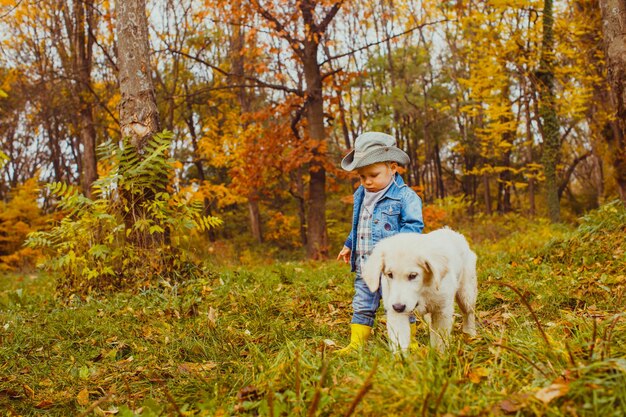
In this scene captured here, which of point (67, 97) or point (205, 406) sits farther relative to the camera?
point (67, 97)

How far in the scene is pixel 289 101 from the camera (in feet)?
43.0

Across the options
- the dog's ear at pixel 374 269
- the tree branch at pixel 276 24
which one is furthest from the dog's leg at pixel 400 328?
the tree branch at pixel 276 24

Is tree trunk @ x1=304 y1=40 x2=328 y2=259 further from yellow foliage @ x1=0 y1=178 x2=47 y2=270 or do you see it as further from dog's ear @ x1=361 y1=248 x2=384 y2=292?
yellow foliage @ x1=0 y1=178 x2=47 y2=270

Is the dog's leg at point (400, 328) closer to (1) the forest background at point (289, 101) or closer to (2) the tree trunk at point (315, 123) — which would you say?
(1) the forest background at point (289, 101)

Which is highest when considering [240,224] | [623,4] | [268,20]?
[268,20]

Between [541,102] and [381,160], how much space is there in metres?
13.0

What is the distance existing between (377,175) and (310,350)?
144 cm

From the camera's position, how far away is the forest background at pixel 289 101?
39.3 feet

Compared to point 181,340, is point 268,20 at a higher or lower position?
higher

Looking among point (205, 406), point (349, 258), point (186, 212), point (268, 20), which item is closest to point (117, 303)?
point (186, 212)

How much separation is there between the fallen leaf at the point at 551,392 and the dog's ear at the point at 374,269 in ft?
4.25

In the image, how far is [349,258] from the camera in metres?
4.08

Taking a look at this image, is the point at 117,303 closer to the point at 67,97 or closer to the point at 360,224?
the point at 360,224

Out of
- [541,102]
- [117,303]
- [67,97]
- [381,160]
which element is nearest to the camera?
[381,160]
